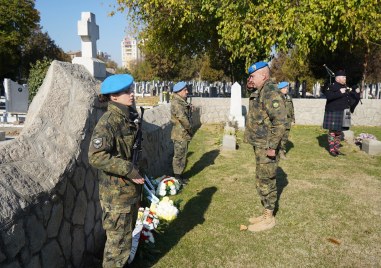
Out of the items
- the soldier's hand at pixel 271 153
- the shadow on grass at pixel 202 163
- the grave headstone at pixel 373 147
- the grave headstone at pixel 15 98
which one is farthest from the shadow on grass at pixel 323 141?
the grave headstone at pixel 15 98

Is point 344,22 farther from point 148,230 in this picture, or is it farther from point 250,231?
point 148,230

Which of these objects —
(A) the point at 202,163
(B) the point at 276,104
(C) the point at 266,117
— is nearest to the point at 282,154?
(A) the point at 202,163

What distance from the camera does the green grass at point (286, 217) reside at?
146 inches

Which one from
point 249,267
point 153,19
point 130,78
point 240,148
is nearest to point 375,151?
point 240,148

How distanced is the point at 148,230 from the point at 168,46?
14.8 metres

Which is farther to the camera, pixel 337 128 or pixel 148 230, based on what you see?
pixel 337 128

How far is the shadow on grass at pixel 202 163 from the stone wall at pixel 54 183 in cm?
330

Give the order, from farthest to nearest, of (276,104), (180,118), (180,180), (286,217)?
(180,180) < (180,118) < (286,217) < (276,104)

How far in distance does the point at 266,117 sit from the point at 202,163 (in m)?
3.75

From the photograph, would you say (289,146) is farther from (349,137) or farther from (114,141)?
(114,141)

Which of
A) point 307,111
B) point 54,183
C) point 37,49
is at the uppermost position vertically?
point 37,49

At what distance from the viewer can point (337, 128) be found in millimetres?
7848

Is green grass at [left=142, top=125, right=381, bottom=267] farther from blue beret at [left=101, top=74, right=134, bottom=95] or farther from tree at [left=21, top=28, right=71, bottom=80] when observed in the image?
tree at [left=21, top=28, right=71, bottom=80]

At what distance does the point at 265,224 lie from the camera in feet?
14.4
